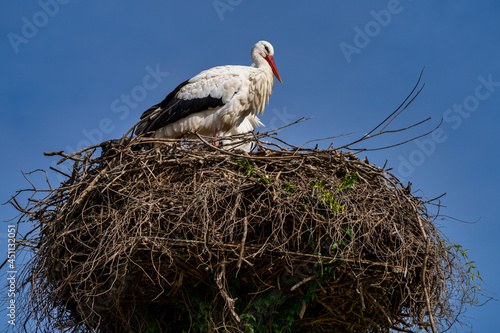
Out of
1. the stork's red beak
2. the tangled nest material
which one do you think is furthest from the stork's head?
the tangled nest material

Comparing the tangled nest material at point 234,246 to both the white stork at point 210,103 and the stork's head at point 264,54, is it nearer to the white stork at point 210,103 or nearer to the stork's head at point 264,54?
the white stork at point 210,103

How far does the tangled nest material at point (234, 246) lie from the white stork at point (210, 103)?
165 cm

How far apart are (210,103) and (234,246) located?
2.75 metres

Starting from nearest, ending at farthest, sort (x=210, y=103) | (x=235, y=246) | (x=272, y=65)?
(x=235, y=246) → (x=210, y=103) → (x=272, y=65)

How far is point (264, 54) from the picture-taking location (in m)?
7.58

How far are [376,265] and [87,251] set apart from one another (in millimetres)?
2112

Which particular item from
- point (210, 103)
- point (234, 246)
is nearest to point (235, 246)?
point (234, 246)

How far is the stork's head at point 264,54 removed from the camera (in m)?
7.51

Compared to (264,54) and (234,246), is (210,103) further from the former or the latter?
(234,246)

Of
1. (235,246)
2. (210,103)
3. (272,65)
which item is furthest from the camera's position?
(272,65)

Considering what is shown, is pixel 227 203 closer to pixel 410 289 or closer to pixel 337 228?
pixel 337 228

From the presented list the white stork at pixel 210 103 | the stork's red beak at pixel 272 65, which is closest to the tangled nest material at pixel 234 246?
the white stork at pixel 210 103

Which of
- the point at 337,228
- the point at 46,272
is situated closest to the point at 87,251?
the point at 46,272

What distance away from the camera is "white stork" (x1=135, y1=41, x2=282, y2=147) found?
265 inches
